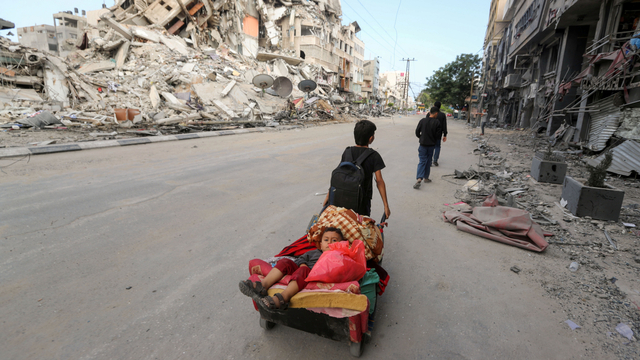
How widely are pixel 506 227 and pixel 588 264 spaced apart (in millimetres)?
849

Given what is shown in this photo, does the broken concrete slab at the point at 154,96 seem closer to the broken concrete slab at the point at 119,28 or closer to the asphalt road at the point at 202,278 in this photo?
the broken concrete slab at the point at 119,28

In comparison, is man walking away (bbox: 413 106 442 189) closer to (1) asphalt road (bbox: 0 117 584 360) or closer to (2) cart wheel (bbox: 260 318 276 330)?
(1) asphalt road (bbox: 0 117 584 360)

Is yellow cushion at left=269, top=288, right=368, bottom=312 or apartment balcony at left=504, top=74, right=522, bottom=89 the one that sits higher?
apartment balcony at left=504, top=74, right=522, bottom=89

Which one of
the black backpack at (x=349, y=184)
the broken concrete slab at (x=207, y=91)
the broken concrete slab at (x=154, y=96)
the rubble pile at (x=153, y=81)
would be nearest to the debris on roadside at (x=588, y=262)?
the black backpack at (x=349, y=184)

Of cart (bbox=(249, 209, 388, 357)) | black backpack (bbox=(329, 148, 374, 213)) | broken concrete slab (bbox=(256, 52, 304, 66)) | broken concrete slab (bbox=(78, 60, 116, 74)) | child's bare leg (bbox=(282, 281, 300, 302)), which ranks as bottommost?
cart (bbox=(249, 209, 388, 357))

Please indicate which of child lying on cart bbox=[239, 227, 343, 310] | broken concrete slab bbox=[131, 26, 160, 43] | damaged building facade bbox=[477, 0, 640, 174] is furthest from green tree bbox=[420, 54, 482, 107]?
child lying on cart bbox=[239, 227, 343, 310]

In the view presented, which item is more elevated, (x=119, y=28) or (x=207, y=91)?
(x=119, y=28)

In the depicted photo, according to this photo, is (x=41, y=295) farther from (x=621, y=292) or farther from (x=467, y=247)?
(x=621, y=292)

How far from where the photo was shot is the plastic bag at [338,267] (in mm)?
1922

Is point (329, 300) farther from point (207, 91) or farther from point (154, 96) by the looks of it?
point (207, 91)

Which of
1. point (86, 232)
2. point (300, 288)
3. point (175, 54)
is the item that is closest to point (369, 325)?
point (300, 288)

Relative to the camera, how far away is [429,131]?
651cm

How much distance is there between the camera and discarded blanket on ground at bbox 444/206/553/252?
372 centimetres

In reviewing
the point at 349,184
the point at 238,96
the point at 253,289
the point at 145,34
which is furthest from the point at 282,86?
the point at 253,289
